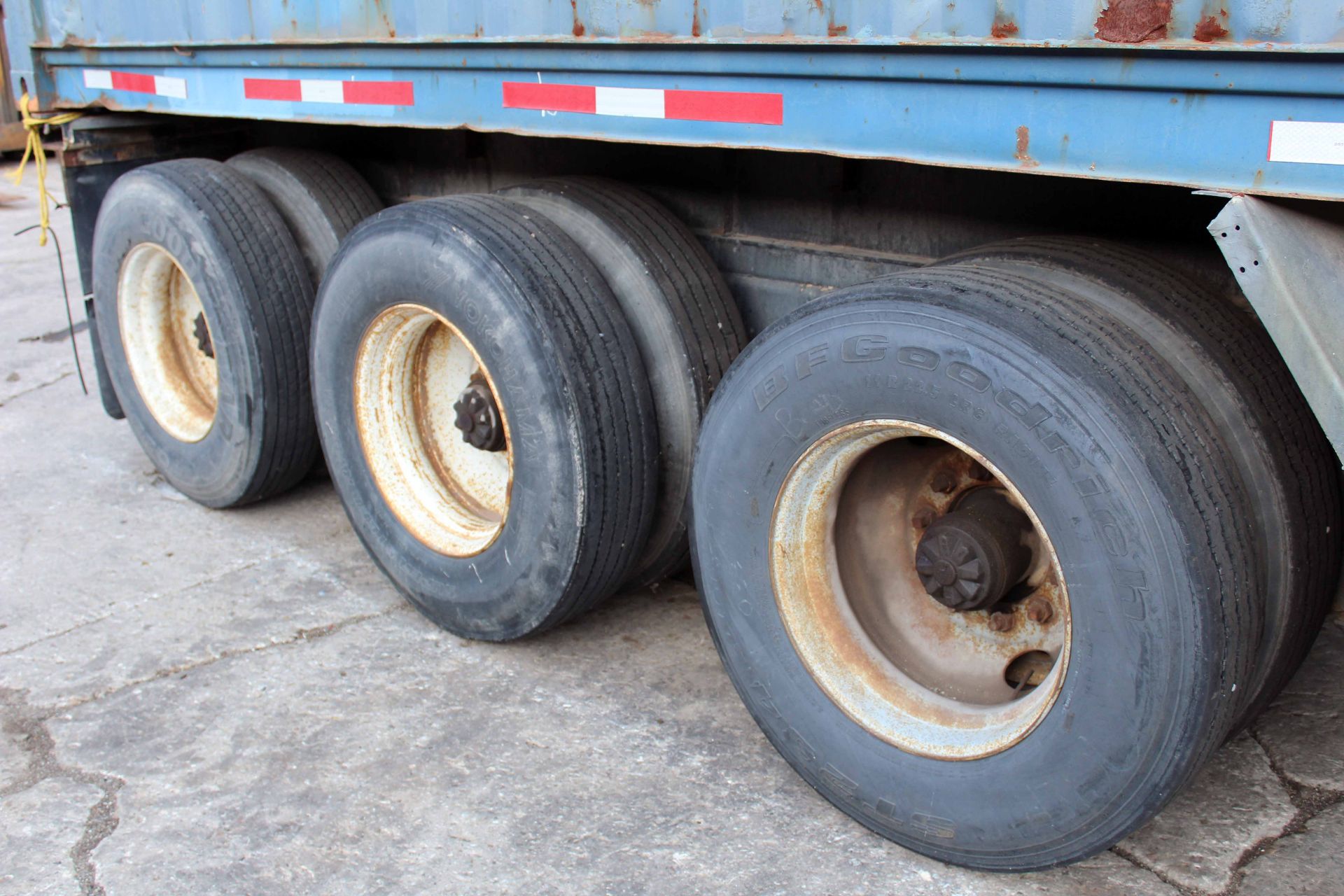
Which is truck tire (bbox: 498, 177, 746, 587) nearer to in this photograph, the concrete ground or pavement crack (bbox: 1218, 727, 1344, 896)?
the concrete ground

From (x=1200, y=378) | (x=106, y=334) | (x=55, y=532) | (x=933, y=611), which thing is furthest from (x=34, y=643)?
(x=1200, y=378)

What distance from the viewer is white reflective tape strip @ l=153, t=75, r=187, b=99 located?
3805mm

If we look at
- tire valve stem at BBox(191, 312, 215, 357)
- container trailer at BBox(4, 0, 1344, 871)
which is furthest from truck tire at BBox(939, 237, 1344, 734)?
tire valve stem at BBox(191, 312, 215, 357)

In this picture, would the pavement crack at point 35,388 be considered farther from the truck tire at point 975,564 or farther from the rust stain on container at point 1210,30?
the rust stain on container at point 1210,30

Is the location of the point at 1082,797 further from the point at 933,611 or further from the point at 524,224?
the point at 524,224

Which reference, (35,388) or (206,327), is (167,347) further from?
(35,388)

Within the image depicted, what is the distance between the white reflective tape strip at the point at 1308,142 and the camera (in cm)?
162

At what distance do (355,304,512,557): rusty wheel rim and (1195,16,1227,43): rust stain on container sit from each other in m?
1.98

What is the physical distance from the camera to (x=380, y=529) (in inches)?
135

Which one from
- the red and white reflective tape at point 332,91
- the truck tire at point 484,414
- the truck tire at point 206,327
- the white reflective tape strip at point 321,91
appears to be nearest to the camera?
the truck tire at point 484,414

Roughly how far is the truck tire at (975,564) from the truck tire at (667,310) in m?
0.39

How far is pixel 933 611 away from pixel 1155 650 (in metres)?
0.73

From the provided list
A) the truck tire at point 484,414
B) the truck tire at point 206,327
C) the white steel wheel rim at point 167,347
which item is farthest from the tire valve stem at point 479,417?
the white steel wheel rim at point 167,347

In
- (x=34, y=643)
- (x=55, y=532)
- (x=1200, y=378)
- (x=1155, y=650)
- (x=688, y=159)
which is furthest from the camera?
(x=55, y=532)
